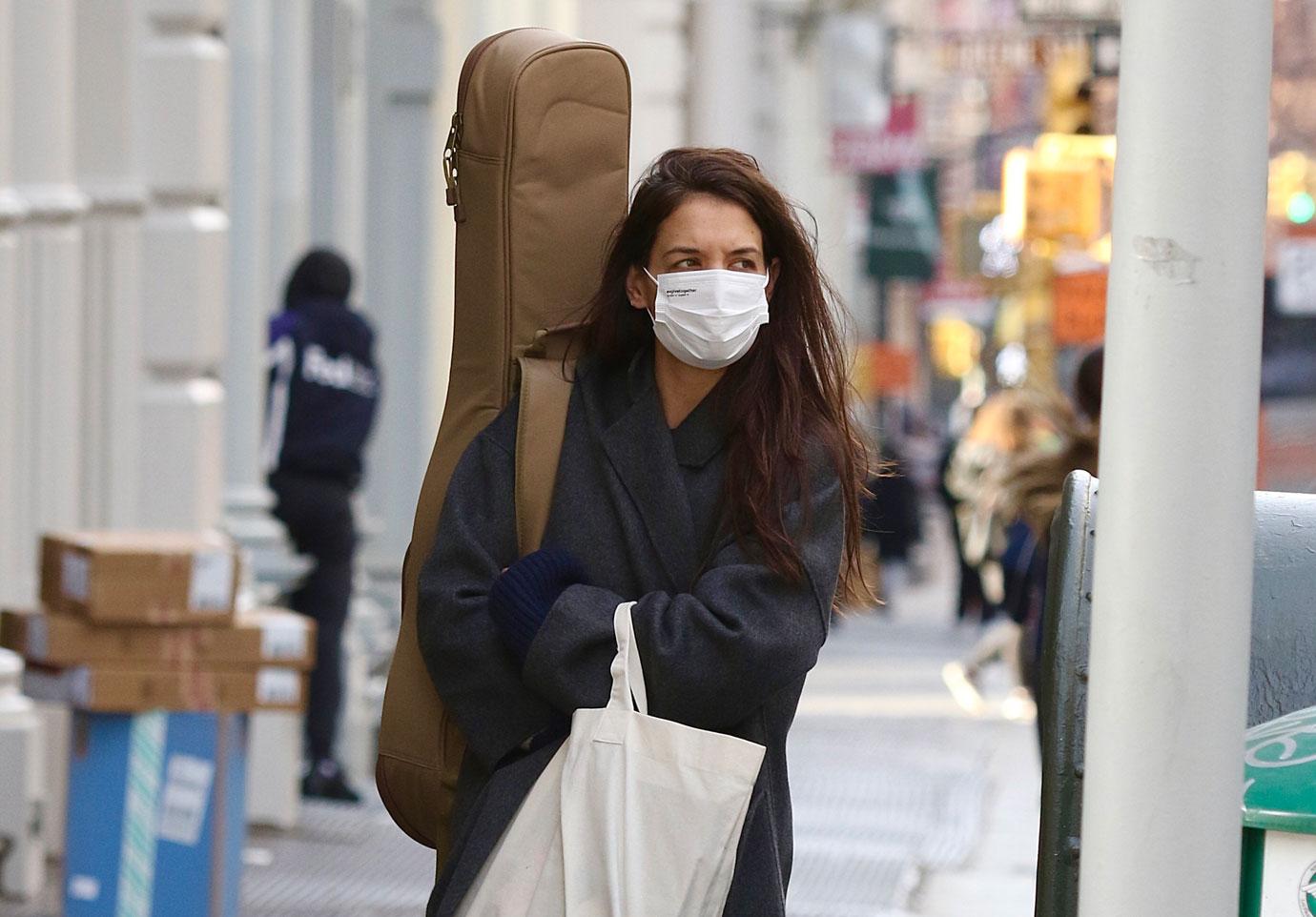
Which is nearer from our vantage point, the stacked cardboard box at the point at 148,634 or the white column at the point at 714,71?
the stacked cardboard box at the point at 148,634

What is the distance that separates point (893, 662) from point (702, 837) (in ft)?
49.4

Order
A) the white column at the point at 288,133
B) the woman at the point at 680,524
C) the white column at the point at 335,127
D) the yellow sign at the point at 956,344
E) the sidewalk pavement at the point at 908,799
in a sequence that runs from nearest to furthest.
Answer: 1. the woman at the point at 680,524
2. the sidewalk pavement at the point at 908,799
3. the white column at the point at 288,133
4. the white column at the point at 335,127
5. the yellow sign at the point at 956,344

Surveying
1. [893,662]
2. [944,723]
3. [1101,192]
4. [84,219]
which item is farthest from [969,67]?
[84,219]

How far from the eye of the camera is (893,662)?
59.0 feet

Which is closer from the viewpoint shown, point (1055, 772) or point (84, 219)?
point (1055, 772)

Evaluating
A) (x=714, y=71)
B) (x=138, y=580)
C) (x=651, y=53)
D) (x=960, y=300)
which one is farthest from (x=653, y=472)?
(x=960, y=300)

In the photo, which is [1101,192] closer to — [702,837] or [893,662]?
[893,662]

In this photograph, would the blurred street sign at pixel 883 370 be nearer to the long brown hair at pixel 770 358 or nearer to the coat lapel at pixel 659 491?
the long brown hair at pixel 770 358

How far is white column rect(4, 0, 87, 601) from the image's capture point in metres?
7.47

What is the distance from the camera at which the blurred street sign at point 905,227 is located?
35.4 meters

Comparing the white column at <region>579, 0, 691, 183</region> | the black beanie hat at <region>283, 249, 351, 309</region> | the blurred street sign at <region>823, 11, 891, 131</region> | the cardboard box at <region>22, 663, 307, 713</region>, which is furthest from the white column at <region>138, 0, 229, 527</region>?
the blurred street sign at <region>823, 11, 891, 131</region>

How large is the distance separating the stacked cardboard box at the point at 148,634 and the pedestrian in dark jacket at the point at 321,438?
2960mm

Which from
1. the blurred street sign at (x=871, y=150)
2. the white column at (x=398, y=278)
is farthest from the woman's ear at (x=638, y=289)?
the blurred street sign at (x=871, y=150)

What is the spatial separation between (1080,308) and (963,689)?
5600 millimetres
